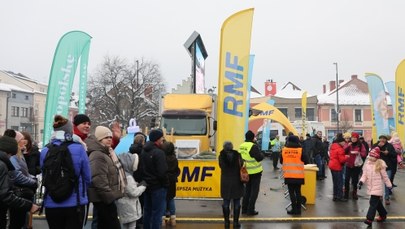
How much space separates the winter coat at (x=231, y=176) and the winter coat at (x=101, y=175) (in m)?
3.32

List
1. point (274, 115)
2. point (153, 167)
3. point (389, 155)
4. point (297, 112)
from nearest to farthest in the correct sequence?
point (153, 167), point (389, 155), point (274, 115), point (297, 112)

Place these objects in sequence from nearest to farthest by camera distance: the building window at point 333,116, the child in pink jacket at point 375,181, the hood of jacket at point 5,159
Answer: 1. the hood of jacket at point 5,159
2. the child in pink jacket at point 375,181
3. the building window at point 333,116

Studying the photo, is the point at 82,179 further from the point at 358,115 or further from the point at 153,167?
the point at 358,115

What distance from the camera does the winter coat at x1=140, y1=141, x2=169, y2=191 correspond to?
6.78 meters

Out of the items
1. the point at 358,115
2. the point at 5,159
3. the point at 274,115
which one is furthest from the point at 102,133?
the point at 358,115

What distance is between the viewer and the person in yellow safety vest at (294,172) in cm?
947

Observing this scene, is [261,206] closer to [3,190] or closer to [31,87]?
[3,190]

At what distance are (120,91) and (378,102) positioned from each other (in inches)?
1192

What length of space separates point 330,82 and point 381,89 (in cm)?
5768

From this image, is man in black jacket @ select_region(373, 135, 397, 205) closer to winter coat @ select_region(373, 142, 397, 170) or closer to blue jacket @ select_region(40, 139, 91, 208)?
winter coat @ select_region(373, 142, 397, 170)

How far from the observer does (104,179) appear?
16.6 feet

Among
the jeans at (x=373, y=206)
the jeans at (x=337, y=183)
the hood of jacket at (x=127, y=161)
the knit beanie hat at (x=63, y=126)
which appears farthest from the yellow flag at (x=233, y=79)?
the knit beanie hat at (x=63, y=126)

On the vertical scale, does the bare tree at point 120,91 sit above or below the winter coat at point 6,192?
above

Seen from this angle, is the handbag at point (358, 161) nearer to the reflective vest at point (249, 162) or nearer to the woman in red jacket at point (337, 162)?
the woman in red jacket at point (337, 162)
